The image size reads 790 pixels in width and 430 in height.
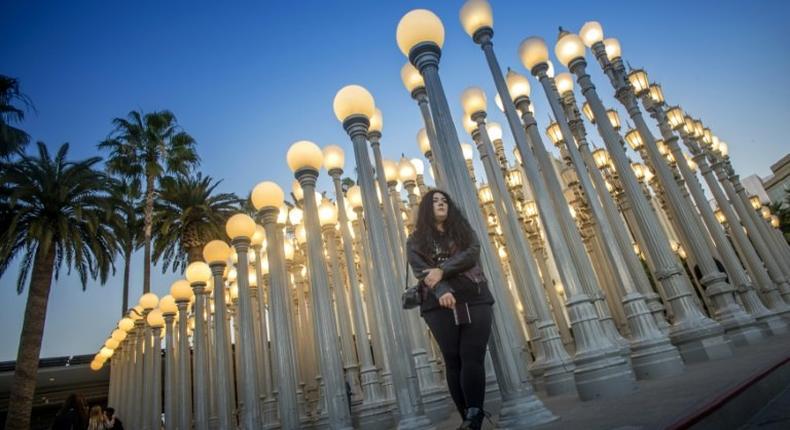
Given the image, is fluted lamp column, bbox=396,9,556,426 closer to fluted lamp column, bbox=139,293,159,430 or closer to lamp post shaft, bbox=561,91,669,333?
lamp post shaft, bbox=561,91,669,333

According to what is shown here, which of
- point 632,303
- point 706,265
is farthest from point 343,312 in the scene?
point 706,265

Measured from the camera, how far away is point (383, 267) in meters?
4.86

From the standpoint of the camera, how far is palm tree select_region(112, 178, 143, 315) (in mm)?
20906

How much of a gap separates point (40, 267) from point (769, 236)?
26790 mm

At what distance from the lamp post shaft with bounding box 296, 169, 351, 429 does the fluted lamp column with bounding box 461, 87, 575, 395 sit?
10.4ft

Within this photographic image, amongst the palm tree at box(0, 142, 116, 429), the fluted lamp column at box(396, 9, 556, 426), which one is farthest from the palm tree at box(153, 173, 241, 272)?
the fluted lamp column at box(396, 9, 556, 426)

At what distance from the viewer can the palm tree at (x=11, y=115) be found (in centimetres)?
1880

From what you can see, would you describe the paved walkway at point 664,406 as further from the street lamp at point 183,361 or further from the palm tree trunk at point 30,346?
the palm tree trunk at point 30,346

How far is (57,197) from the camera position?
61.7ft

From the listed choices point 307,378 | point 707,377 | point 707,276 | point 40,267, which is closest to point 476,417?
point 707,377

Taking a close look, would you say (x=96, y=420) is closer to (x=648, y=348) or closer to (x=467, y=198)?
(x=467, y=198)

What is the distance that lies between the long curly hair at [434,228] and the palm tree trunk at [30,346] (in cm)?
1989

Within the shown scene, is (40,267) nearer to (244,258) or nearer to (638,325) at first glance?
(244,258)

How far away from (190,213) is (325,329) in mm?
19852
